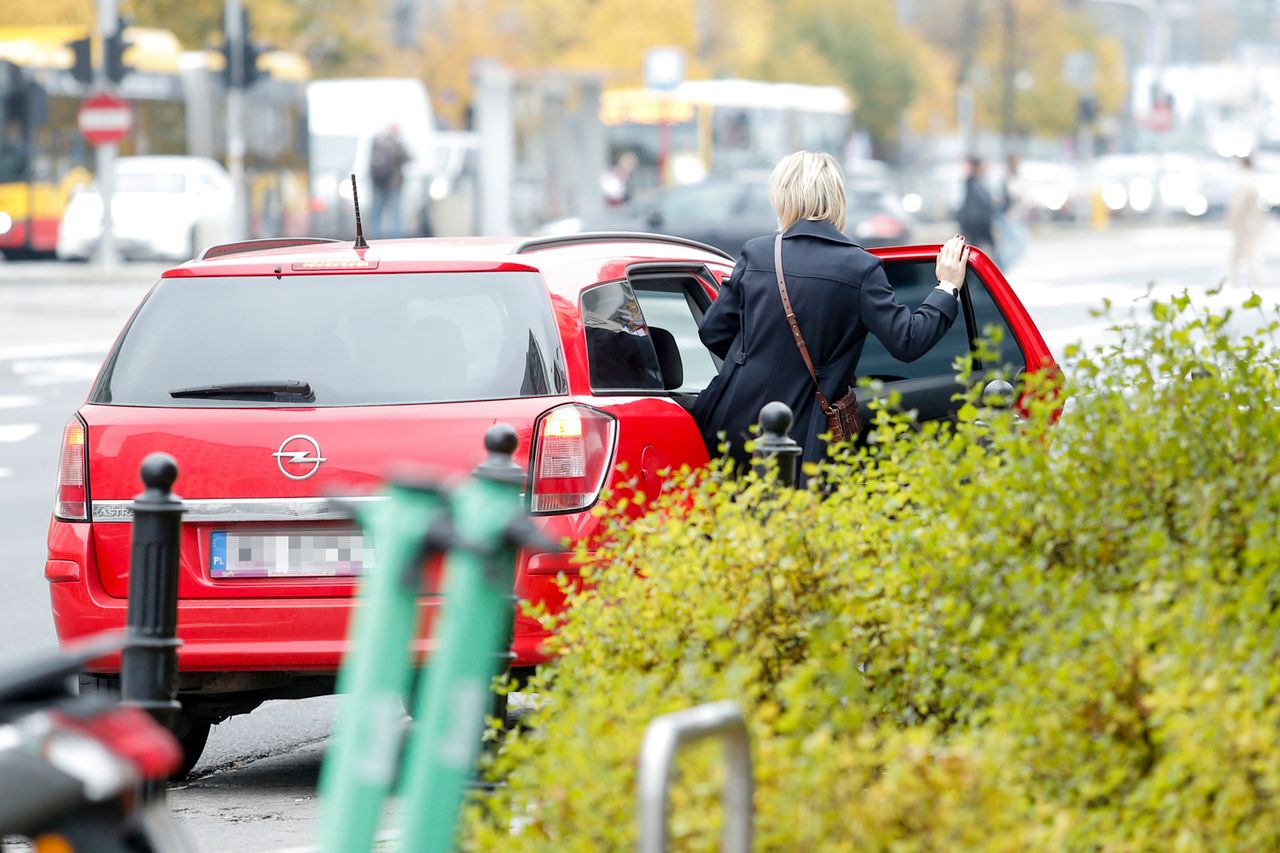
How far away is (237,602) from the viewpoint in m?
5.75

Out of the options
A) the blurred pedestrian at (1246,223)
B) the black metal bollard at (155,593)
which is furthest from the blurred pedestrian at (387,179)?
the black metal bollard at (155,593)

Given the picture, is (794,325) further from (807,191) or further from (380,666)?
(380,666)

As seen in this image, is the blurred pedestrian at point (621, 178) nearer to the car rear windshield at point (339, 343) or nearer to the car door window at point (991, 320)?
the car door window at point (991, 320)

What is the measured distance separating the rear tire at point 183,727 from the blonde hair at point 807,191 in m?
2.30

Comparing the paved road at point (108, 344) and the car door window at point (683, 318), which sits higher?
the car door window at point (683, 318)

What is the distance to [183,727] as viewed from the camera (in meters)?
6.36

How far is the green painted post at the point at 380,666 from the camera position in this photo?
308cm

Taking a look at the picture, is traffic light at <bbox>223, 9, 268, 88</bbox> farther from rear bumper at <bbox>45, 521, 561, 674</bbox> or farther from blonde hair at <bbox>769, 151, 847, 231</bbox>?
rear bumper at <bbox>45, 521, 561, 674</bbox>

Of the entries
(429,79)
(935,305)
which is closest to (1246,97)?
(429,79)

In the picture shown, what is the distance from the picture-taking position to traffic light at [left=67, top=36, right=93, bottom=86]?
2803 centimetres

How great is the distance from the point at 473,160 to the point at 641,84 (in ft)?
51.8

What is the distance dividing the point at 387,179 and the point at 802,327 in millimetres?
25986

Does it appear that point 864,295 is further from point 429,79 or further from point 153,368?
point 429,79

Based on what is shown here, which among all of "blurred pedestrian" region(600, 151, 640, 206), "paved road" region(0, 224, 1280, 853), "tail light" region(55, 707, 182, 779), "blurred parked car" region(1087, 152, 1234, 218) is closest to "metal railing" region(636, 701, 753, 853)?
"tail light" region(55, 707, 182, 779)
